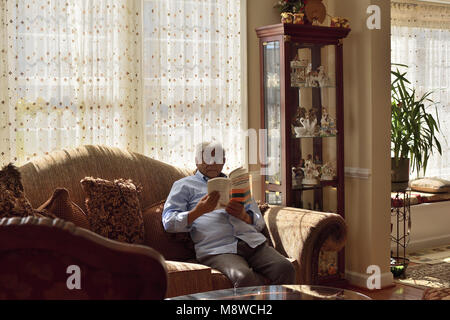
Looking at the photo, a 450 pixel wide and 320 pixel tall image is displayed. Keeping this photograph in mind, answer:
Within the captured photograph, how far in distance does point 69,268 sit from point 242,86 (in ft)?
11.0

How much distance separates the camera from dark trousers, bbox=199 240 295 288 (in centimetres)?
342

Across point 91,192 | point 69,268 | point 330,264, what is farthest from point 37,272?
point 330,264

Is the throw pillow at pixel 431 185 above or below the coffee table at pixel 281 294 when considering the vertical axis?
above

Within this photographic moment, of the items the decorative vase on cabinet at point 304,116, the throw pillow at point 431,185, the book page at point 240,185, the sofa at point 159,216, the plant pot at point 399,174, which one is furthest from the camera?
the throw pillow at point 431,185

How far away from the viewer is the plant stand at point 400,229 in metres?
5.09

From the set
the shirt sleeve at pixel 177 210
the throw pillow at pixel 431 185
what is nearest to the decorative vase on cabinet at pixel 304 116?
the shirt sleeve at pixel 177 210

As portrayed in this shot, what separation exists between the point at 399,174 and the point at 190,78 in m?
1.98

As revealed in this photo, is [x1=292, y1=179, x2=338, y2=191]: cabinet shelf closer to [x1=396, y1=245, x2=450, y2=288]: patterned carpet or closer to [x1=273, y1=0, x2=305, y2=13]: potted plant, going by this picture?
[x1=396, y1=245, x2=450, y2=288]: patterned carpet

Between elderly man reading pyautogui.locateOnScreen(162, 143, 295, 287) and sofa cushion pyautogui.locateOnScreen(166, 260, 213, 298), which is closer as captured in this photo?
sofa cushion pyautogui.locateOnScreen(166, 260, 213, 298)

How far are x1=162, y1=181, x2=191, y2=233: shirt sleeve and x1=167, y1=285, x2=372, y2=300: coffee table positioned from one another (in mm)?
876

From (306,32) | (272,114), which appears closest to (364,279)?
(272,114)

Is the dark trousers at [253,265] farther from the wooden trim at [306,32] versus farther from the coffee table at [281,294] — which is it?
the wooden trim at [306,32]

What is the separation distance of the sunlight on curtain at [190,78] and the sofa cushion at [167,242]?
737 mm

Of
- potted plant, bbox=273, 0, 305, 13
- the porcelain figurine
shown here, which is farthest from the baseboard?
potted plant, bbox=273, 0, 305, 13
